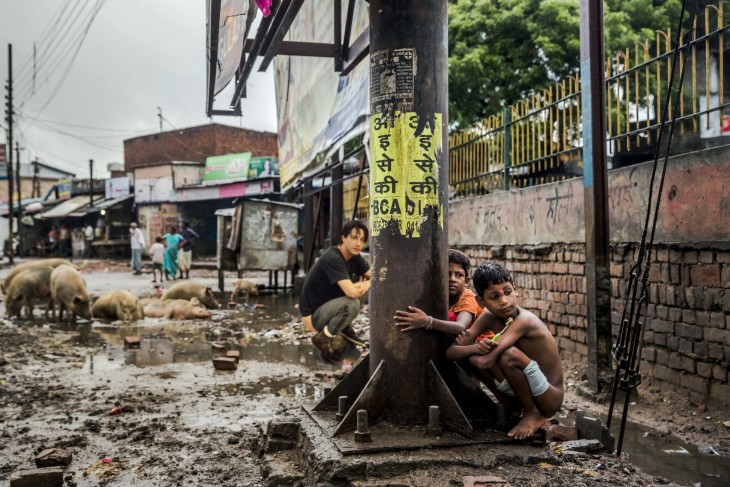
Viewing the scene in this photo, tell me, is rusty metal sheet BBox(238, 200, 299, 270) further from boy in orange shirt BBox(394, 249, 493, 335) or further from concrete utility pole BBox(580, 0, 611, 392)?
boy in orange shirt BBox(394, 249, 493, 335)

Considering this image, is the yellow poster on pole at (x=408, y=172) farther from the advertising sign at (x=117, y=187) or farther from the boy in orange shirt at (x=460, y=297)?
the advertising sign at (x=117, y=187)

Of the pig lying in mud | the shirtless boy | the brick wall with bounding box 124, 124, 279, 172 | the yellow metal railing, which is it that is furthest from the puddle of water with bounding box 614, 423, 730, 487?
the brick wall with bounding box 124, 124, 279, 172

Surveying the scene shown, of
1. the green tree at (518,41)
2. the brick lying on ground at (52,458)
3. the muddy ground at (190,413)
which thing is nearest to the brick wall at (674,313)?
the muddy ground at (190,413)

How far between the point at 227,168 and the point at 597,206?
26708 millimetres

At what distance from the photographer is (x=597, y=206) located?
470cm

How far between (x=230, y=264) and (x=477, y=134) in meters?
7.75

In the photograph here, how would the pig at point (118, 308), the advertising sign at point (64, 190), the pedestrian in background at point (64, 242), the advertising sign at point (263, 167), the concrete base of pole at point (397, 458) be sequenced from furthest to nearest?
the advertising sign at point (64, 190), the pedestrian in background at point (64, 242), the advertising sign at point (263, 167), the pig at point (118, 308), the concrete base of pole at point (397, 458)

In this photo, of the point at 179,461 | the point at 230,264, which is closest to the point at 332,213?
the point at 230,264

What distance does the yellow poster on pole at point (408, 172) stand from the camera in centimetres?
294

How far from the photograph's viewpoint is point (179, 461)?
3.35m

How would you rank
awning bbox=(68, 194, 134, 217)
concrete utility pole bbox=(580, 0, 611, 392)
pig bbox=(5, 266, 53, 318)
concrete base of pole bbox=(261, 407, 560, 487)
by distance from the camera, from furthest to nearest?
awning bbox=(68, 194, 134, 217) < pig bbox=(5, 266, 53, 318) < concrete utility pole bbox=(580, 0, 611, 392) < concrete base of pole bbox=(261, 407, 560, 487)

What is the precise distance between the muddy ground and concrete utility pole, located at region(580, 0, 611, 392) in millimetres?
456

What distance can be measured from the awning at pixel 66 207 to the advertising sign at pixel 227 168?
36.0 ft

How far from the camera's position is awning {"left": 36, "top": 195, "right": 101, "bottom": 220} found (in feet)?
119
